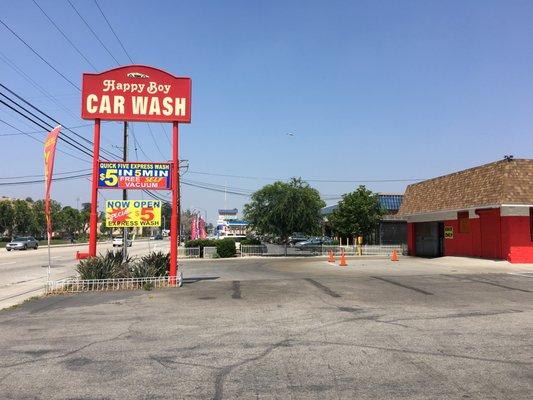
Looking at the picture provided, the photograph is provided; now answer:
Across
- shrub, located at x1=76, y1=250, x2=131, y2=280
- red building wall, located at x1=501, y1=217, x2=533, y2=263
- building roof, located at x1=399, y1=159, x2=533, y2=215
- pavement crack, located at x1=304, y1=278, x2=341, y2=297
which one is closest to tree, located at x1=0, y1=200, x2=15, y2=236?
building roof, located at x1=399, y1=159, x2=533, y2=215

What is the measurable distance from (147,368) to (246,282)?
409 inches

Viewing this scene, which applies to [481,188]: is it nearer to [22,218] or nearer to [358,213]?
[358,213]

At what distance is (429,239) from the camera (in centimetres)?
3466

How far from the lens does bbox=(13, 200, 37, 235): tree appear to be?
8512 cm

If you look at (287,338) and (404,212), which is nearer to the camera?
(287,338)

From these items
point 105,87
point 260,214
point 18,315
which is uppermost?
point 105,87

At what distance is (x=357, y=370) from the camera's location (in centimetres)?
623

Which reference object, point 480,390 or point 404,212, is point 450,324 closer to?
point 480,390

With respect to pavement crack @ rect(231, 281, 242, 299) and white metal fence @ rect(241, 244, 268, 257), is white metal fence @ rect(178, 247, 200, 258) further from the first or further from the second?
pavement crack @ rect(231, 281, 242, 299)

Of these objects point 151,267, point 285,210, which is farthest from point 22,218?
point 151,267

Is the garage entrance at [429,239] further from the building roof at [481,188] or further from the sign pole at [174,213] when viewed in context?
the sign pole at [174,213]

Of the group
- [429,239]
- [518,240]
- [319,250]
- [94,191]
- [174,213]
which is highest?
[94,191]

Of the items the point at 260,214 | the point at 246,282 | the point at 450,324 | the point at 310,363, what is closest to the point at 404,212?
the point at 260,214

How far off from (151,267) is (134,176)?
2882 millimetres
